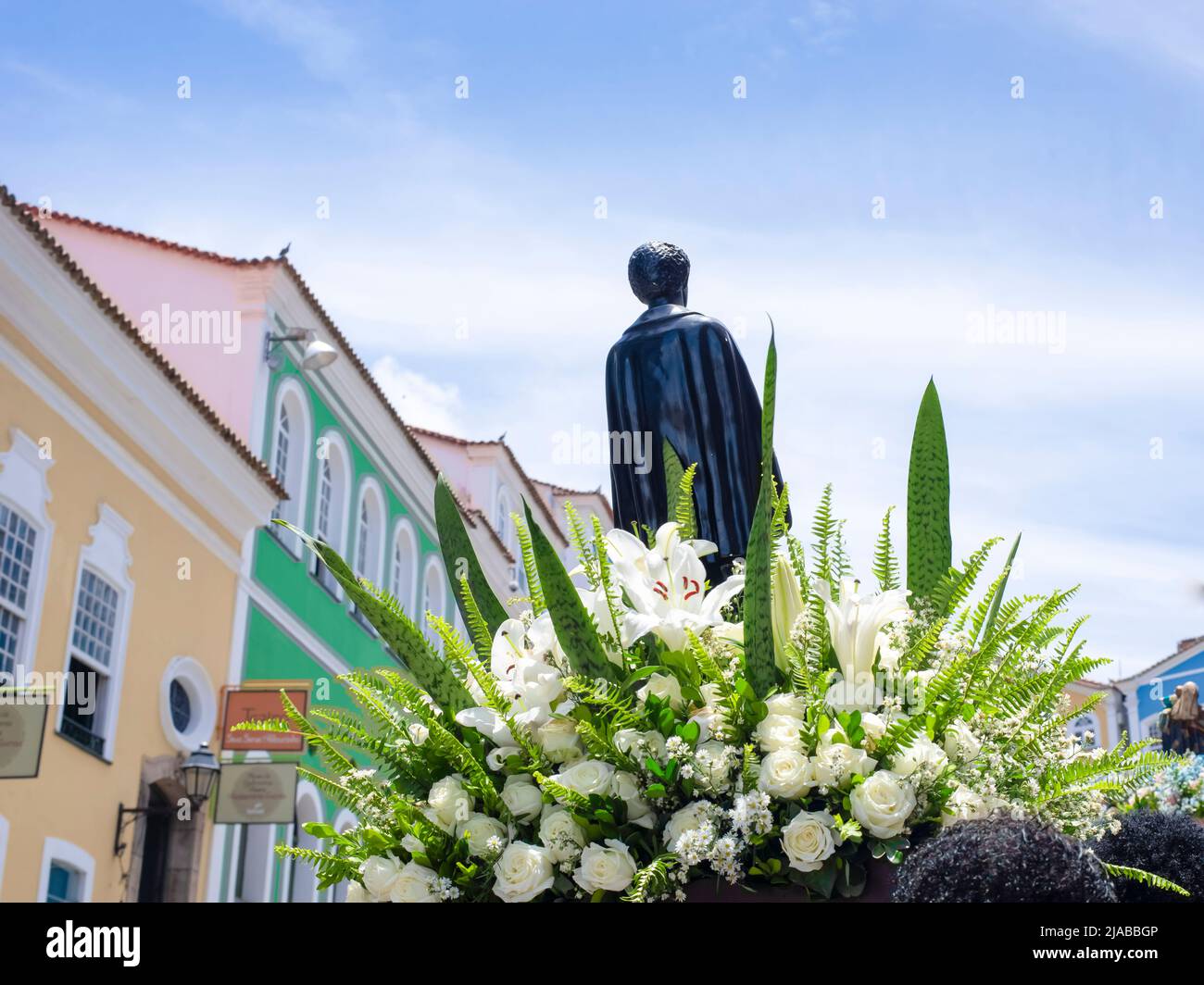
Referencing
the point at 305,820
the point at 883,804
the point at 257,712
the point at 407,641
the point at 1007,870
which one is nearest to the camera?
the point at 1007,870

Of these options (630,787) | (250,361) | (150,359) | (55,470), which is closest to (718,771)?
(630,787)

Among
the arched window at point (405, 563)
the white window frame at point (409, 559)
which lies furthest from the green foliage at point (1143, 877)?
the arched window at point (405, 563)

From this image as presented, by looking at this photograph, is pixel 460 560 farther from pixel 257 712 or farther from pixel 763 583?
pixel 257 712

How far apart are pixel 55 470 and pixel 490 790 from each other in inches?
468

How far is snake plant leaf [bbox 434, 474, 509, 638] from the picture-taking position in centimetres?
282

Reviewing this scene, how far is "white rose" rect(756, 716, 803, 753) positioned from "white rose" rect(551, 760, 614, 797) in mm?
248

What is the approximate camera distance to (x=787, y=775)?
87.9 inches

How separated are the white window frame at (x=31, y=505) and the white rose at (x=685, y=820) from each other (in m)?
11.1

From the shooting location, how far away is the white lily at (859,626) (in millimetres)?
2408

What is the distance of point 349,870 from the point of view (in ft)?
8.27

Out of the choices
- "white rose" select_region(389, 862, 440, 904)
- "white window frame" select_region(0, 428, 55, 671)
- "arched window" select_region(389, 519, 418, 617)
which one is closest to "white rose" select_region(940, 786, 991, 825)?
"white rose" select_region(389, 862, 440, 904)

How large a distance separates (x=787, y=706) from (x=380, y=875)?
705mm


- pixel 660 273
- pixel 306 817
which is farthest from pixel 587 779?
pixel 306 817

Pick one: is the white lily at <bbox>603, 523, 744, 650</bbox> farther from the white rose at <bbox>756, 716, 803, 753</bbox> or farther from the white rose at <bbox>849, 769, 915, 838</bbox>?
the white rose at <bbox>849, 769, 915, 838</bbox>
